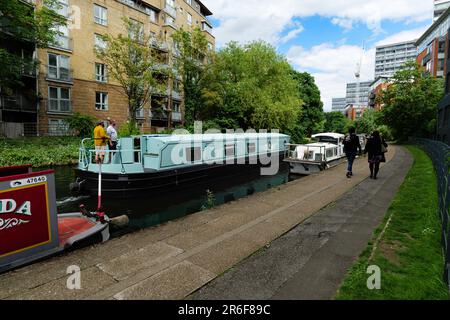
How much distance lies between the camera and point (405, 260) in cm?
383

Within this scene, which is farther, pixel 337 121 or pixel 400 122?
pixel 337 121

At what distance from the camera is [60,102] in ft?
77.9

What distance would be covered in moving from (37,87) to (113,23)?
10290 mm

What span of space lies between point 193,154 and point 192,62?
15586 millimetres

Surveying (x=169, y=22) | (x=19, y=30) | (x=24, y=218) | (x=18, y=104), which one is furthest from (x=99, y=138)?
(x=169, y=22)

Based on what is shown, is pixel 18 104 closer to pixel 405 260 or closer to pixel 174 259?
pixel 174 259

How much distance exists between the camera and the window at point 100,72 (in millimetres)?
26514

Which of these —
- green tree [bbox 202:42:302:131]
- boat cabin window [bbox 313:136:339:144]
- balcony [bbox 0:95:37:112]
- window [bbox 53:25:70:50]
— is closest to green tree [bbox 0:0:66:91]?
balcony [bbox 0:95:37:112]

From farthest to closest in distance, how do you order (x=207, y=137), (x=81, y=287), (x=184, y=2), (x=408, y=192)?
(x=184, y=2) < (x=207, y=137) < (x=408, y=192) < (x=81, y=287)

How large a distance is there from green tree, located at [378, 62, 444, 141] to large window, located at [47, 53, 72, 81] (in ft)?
132

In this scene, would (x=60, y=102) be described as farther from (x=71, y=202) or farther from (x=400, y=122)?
(x=400, y=122)

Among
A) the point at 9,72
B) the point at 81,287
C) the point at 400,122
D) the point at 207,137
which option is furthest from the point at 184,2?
the point at 81,287

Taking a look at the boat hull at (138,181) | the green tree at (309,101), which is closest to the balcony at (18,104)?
the boat hull at (138,181)

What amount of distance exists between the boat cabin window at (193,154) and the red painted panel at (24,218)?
28.7 feet
